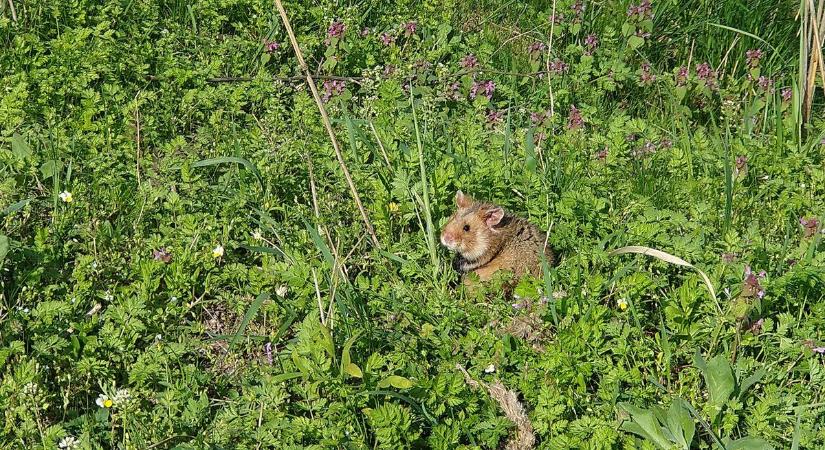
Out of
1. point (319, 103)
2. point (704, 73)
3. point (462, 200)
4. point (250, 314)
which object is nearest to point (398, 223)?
point (462, 200)

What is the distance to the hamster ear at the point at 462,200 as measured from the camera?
5590 millimetres

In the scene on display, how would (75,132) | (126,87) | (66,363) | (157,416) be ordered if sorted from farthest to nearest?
(126,87) < (75,132) < (66,363) < (157,416)

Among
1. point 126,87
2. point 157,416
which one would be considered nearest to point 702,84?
point 126,87

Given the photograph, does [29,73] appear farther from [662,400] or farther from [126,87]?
[662,400]

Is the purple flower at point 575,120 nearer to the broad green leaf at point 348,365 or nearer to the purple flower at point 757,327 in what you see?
the purple flower at point 757,327

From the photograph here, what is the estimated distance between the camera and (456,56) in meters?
7.13

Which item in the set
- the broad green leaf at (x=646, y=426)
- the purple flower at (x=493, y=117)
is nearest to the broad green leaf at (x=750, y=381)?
the broad green leaf at (x=646, y=426)

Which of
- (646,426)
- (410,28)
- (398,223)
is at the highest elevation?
(410,28)

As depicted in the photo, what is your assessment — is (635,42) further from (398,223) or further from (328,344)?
(328,344)

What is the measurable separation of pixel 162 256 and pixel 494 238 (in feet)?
5.93

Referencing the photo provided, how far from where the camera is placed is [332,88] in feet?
22.2

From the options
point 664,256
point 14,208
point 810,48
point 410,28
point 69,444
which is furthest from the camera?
point 410,28

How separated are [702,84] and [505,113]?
4.39 ft

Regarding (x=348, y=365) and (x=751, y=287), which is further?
(x=751, y=287)
